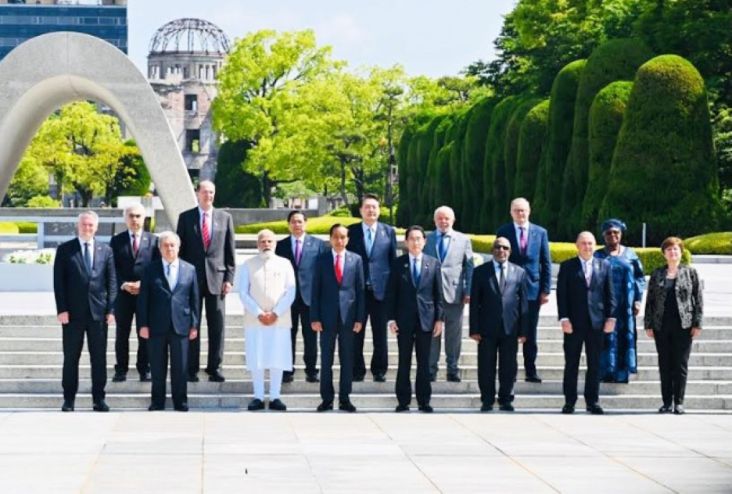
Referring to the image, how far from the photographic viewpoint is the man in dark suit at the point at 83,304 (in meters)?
13.3

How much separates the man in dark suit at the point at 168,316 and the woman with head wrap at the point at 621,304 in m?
3.89

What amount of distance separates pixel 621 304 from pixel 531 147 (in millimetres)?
26765

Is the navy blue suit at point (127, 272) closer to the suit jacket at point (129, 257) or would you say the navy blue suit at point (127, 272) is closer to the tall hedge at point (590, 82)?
the suit jacket at point (129, 257)

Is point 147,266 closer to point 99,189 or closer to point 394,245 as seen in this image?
point 394,245

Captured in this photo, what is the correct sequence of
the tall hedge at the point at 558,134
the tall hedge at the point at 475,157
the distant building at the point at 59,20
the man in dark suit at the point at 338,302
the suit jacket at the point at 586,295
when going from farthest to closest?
the distant building at the point at 59,20, the tall hedge at the point at 475,157, the tall hedge at the point at 558,134, the suit jacket at the point at 586,295, the man in dark suit at the point at 338,302

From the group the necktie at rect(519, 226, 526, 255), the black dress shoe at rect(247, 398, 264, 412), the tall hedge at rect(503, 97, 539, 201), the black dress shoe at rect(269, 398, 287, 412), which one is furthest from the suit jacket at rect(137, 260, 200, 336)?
the tall hedge at rect(503, 97, 539, 201)

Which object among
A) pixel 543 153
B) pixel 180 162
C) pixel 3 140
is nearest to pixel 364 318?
pixel 180 162

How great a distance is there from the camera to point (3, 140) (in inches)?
893

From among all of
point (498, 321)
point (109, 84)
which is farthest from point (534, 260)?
point (109, 84)

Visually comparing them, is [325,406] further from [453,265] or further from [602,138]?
[602,138]

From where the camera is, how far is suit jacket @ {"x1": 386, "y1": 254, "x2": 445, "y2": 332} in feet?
44.9

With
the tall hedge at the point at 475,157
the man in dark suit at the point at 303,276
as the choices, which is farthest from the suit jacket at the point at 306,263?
the tall hedge at the point at 475,157

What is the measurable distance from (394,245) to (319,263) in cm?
85

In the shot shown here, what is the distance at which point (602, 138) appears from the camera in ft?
112
